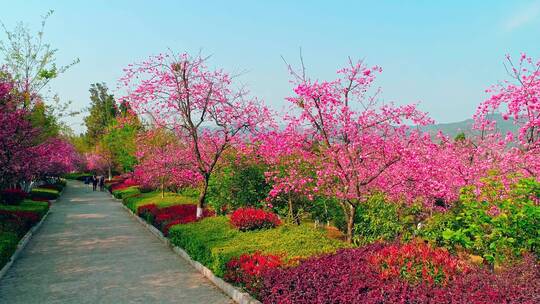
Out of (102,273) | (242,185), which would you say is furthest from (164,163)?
(102,273)

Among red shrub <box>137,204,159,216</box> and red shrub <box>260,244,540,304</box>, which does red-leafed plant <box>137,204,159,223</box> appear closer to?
red shrub <box>137,204,159,216</box>

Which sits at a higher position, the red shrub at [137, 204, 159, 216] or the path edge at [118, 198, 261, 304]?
the red shrub at [137, 204, 159, 216]

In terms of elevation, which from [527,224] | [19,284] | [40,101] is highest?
[40,101]

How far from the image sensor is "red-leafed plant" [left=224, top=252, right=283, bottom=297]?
8.22 meters

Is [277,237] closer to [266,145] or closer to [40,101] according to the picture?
[266,145]

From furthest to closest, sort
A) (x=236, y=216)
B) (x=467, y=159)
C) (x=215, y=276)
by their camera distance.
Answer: (x=467, y=159) → (x=236, y=216) → (x=215, y=276)

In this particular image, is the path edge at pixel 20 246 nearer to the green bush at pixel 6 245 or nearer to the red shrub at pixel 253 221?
the green bush at pixel 6 245

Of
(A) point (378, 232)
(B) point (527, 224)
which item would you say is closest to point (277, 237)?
(A) point (378, 232)

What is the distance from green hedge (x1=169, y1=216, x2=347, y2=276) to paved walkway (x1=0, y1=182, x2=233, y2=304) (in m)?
0.50

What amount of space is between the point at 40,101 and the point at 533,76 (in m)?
20.1

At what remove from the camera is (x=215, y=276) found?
9852mm

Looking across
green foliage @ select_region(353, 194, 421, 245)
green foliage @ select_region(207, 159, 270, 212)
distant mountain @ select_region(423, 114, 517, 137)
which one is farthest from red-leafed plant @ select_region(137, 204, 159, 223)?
distant mountain @ select_region(423, 114, 517, 137)

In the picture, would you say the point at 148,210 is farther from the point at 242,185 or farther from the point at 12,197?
the point at 12,197

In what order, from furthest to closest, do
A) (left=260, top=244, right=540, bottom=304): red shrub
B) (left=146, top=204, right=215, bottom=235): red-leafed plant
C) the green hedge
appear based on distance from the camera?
(left=146, top=204, right=215, bottom=235): red-leafed plant, the green hedge, (left=260, top=244, right=540, bottom=304): red shrub
